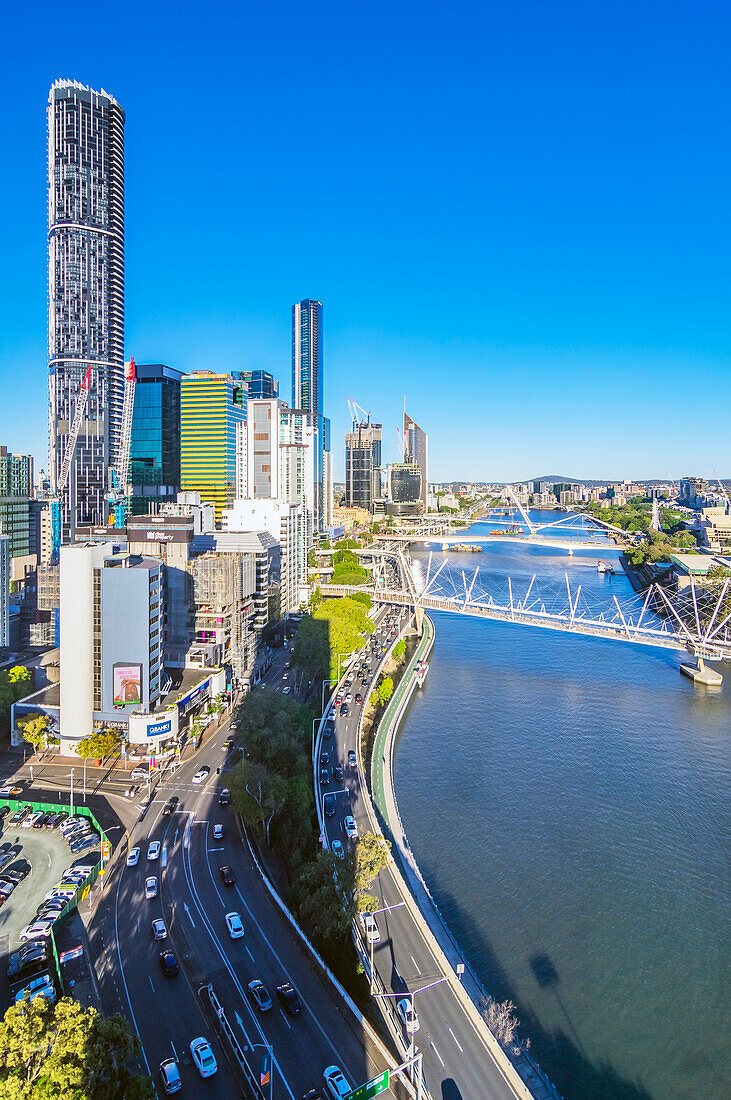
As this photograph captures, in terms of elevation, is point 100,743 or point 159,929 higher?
point 100,743

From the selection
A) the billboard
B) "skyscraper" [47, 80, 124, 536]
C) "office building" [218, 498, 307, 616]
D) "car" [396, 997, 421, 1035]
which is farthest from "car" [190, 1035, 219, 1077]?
"skyscraper" [47, 80, 124, 536]

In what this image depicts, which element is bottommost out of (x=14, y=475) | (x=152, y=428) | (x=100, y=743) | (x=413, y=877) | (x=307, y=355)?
(x=413, y=877)

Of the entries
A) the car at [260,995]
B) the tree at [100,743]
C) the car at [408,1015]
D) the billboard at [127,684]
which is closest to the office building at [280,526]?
the billboard at [127,684]

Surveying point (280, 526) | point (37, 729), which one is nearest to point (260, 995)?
point (37, 729)

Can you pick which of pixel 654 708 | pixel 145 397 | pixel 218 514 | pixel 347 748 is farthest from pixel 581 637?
pixel 145 397

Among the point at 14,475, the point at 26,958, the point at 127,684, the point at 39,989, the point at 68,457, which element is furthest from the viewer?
the point at 68,457

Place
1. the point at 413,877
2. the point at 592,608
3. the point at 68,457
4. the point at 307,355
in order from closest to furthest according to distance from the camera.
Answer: the point at 413,877
the point at 592,608
the point at 68,457
the point at 307,355

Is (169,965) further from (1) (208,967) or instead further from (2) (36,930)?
(2) (36,930)

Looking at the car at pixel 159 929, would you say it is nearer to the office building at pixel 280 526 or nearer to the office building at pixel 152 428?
the office building at pixel 280 526
